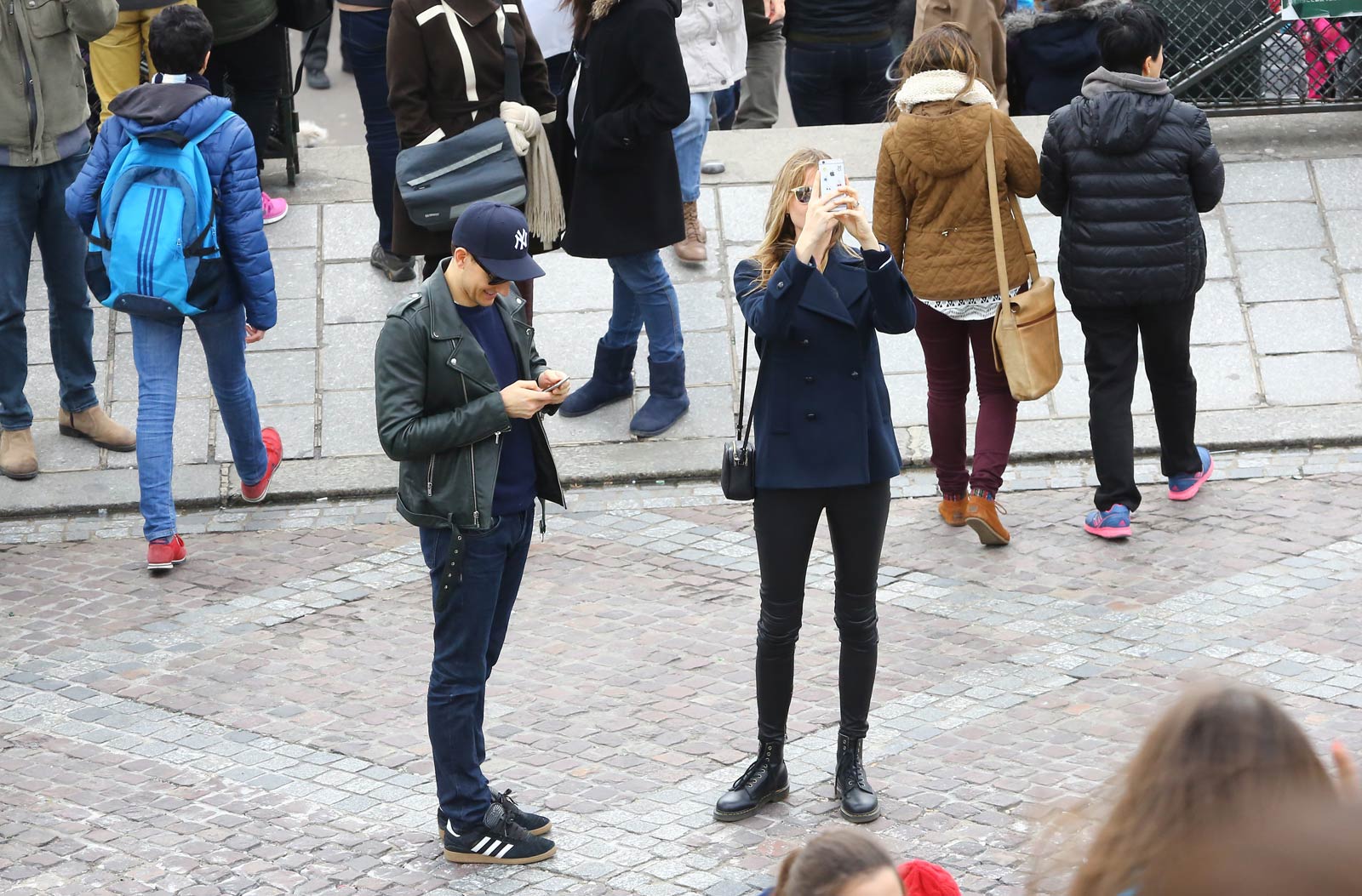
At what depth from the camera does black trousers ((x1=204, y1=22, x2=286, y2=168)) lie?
9766mm

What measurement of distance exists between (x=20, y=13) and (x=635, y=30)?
2.60 m

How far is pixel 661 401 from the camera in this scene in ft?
28.3

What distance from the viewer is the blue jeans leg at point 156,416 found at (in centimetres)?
761

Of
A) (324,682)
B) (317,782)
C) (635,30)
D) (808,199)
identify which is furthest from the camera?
(635,30)

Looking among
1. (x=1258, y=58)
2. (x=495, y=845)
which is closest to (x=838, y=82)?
(x=1258, y=58)

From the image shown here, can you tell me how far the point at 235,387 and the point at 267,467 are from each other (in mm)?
458

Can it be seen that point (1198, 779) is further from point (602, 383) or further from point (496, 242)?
point (602, 383)

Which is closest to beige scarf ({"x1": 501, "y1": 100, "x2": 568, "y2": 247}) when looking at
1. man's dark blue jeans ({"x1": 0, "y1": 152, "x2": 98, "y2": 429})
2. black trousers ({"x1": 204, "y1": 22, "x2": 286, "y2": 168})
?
man's dark blue jeans ({"x1": 0, "y1": 152, "x2": 98, "y2": 429})

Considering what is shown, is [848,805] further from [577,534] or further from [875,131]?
[875,131]

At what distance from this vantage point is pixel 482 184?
7918 millimetres

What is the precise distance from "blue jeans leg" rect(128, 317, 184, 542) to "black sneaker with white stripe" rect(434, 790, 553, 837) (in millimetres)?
2558

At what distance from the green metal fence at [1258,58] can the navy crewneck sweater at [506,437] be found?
21.3 feet

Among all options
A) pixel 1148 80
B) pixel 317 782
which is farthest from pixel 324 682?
pixel 1148 80

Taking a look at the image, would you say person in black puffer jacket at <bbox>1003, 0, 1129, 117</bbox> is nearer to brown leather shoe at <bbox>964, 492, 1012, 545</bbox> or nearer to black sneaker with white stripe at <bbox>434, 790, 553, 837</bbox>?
brown leather shoe at <bbox>964, 492, 1012, 545</bbox>
